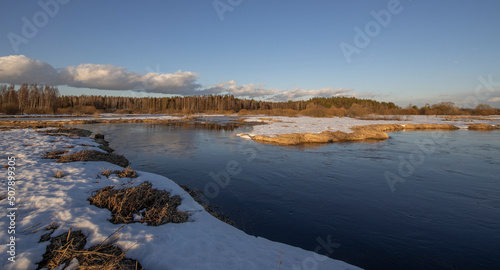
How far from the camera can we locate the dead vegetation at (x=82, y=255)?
11.8ft

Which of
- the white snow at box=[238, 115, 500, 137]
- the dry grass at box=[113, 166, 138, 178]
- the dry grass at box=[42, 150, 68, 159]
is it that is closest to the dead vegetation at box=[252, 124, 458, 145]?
the white snow at box=[238, 115, 500, 137]

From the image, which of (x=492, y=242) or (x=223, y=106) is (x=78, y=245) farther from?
(x=223, y=106)

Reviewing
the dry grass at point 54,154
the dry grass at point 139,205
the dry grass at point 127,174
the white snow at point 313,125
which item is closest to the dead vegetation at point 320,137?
the white snow at point 313,125

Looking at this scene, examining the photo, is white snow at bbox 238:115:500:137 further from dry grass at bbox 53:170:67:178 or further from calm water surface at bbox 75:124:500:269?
dry grass at bbox 53:170:67:178

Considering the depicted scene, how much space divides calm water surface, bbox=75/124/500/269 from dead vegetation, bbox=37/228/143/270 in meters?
3.49

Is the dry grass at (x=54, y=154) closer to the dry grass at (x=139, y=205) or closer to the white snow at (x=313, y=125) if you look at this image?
the dry grass at (x=139, y=205)

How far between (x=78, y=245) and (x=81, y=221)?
0.83 meters

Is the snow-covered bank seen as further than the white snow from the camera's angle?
No

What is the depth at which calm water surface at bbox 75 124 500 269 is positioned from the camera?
227 inches

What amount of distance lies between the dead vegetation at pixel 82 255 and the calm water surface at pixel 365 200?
3.49m

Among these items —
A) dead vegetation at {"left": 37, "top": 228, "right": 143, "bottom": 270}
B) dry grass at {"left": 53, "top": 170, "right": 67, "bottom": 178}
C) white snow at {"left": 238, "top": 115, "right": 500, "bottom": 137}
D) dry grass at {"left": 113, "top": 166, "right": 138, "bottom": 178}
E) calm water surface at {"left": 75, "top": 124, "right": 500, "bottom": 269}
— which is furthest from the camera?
white snow at {"left": 238, "top": 115, "right": 500, "bottom": 137}

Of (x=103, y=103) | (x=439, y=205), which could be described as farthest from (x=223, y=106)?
(x=439, y=205)

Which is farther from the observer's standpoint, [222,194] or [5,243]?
[222,194]

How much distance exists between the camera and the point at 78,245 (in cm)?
409
